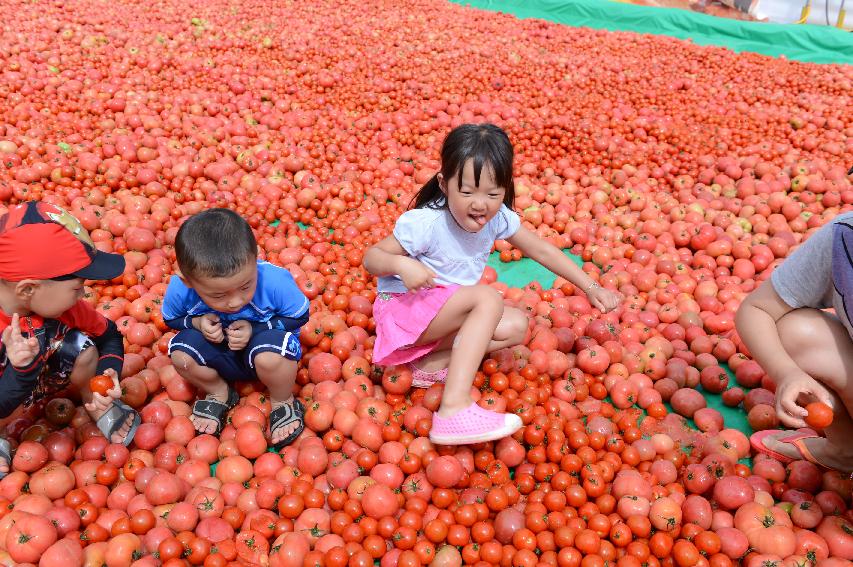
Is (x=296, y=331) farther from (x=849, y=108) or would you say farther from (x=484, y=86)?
(x=849, y=108)

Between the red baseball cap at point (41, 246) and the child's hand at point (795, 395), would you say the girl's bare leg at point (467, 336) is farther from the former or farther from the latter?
the red baseball cap at point (41, 246)

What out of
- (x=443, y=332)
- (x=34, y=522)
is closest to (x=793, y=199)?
(x=443, y=332)

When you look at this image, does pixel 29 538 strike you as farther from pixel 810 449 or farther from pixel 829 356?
pixel 810 449

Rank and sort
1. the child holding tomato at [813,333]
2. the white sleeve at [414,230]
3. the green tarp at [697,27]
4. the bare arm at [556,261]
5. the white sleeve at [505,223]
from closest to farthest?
the child holding tomato at [813,333] → the white sleeve at [414,230] → the white sleeve at [505,223] → the bare arm at [556,261] → the green tarp at [697,27]

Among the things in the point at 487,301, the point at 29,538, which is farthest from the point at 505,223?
the point at 29,538

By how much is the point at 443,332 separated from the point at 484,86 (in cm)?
460

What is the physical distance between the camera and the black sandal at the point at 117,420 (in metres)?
2.54

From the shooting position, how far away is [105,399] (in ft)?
7.43

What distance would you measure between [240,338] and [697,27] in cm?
918

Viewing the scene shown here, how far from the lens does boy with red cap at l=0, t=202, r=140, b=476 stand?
200cm

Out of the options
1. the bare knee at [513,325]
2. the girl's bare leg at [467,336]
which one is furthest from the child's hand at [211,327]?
the bare knee at [513,325]

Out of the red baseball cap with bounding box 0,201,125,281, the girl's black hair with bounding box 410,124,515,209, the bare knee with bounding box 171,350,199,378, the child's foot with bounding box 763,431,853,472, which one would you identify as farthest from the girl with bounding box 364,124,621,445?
the red baseball cap with bounding box 0,201,125,281

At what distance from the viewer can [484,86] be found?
643 centimetres

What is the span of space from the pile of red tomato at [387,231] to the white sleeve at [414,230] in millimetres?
751
